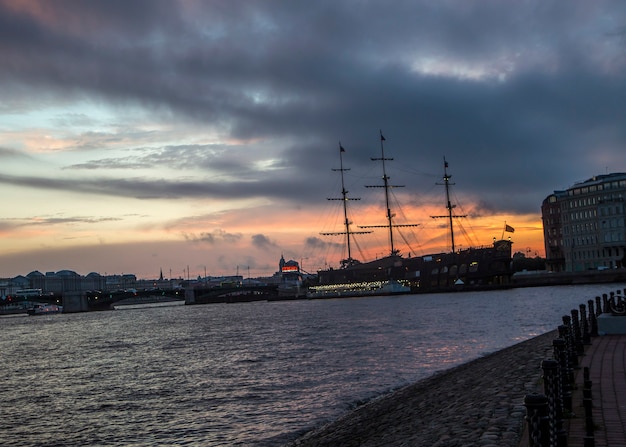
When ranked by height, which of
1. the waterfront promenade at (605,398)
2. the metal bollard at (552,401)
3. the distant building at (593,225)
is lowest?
the waterfront promenade at (605,398)

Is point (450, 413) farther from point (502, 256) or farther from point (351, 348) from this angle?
point (502, 256)

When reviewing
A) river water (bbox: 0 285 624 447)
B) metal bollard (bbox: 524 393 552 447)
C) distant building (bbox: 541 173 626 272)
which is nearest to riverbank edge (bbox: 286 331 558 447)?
river water (bbox: 0 285 624 447)

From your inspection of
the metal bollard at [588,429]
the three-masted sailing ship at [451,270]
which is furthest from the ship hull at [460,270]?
the metal bollard at [588,429]

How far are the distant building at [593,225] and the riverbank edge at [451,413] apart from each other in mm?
134250

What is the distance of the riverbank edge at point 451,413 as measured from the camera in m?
12.7

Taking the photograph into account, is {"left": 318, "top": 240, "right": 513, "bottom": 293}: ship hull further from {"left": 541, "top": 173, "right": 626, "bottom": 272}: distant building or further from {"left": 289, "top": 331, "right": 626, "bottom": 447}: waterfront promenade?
{"left": 289, "top": 331, "right": 626, "bottom": 447}: waterfront promenade

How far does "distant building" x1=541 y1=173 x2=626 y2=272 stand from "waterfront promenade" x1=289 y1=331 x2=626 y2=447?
13416cm

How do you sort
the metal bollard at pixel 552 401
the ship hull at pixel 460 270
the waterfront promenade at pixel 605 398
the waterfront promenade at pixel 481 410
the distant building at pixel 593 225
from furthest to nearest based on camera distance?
1. the ship hull at pixel 460 270
2. the distant building at pixel 593 225
3. the waterfront promenade at pixel 481 410
4. the waterfront promenade at pixel 605 398
5. the metal bollard at pixel 552 401

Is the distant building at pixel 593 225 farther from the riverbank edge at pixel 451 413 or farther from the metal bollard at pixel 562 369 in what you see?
the metal bollard at pixel 562 369

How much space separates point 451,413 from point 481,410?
5.50 ft

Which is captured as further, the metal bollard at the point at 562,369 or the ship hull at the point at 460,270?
the ship hull at the point at 460,270

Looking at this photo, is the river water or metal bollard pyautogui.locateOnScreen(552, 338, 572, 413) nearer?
metal bollard pyautogui.locateOnScreen(552, 338, 572, 413)

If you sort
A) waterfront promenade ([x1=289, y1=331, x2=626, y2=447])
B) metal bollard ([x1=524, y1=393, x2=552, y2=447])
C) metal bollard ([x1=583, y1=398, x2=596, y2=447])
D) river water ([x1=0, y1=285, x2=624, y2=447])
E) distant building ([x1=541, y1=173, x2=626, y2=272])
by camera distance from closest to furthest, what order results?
1. metal bollard ([x1=524, y1=393, x2=552, y2=447])
2. metal bollard ([x1=583, y1=398, x2=596, y2=447])
3. waterfront promenade ([x1=289, y1=331, x2=626, y2=447])
4. river water ([x1=0, y1=285, x2=624, y2=447])
5. distant building ([x1=541, y1=173, x2=626, y2=272])

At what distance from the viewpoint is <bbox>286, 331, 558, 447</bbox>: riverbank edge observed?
41.6 feet
